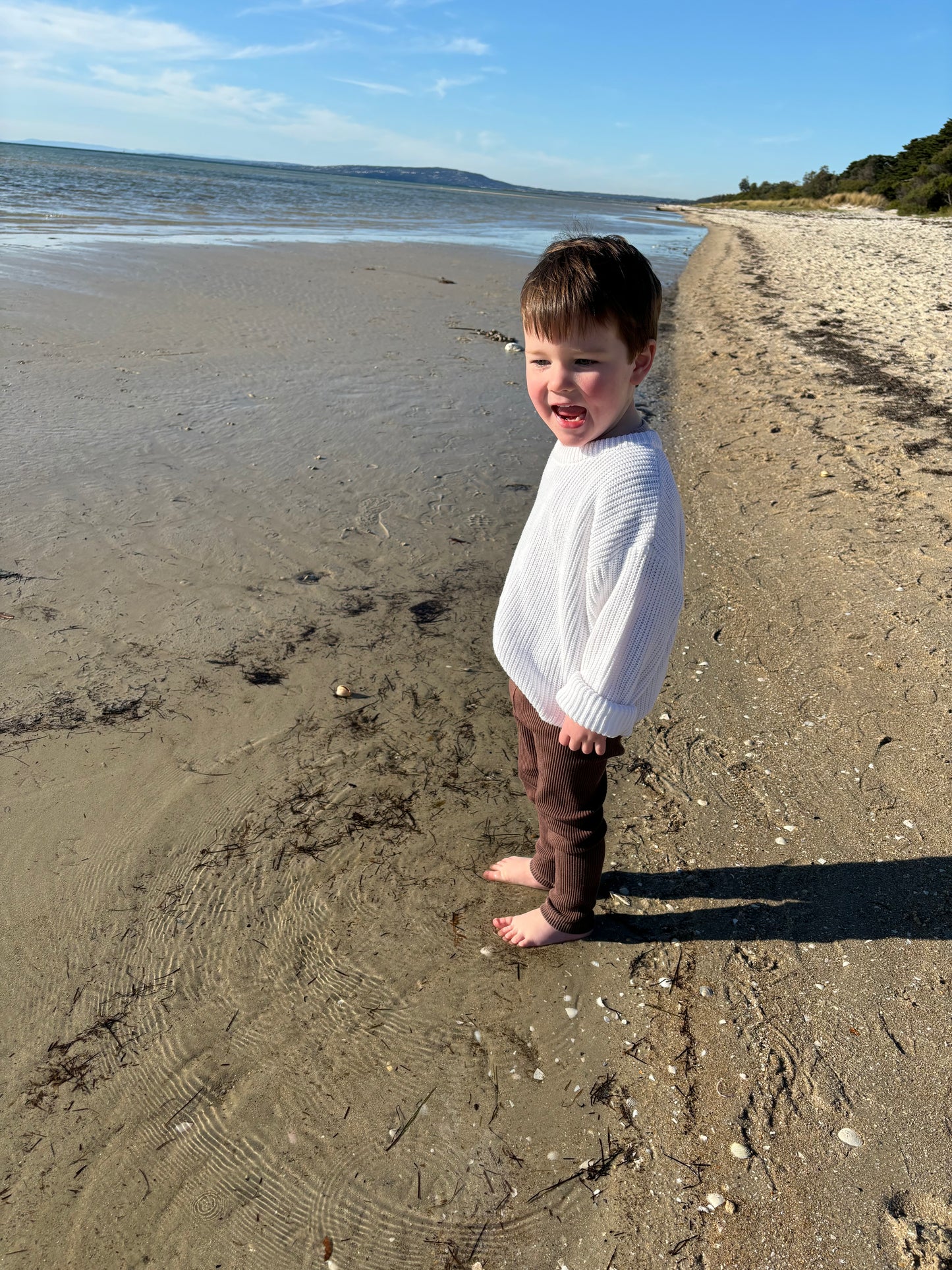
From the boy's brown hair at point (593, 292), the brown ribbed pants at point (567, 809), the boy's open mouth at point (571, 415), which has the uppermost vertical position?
the boy's brown hair at point (593, 292)

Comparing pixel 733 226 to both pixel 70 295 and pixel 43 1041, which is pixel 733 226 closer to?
pixel 70 295

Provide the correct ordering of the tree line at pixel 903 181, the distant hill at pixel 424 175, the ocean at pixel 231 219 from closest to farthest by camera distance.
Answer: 1. the ocean at pixel 231 219
2. the tree line at pixel 903 181
3. the distant hill at pixel 424 175

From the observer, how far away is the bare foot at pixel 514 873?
2365mm

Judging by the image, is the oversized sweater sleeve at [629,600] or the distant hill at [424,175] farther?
the distant hill at [424,175]

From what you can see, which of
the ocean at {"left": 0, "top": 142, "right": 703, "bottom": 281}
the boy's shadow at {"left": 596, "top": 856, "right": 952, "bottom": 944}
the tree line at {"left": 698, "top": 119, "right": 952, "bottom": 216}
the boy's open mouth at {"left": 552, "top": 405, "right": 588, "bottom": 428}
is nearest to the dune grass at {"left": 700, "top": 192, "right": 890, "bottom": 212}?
the tree line at {"left": 698, "top": 119, "right": 952, "bottom": 216}

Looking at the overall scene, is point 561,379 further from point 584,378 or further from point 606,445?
point 606,445

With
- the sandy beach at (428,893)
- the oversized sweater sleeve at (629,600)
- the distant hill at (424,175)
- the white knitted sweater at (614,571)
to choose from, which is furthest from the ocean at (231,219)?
the distant hill at (424,175)

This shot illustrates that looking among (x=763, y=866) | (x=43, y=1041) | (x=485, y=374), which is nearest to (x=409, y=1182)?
(x=43, y=1041)

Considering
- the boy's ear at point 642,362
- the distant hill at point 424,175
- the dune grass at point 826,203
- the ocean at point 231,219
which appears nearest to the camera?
the boy's ear at point 642,362

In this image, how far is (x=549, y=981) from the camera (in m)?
2.10

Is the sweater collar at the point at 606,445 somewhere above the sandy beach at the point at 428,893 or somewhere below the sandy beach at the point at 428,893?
above

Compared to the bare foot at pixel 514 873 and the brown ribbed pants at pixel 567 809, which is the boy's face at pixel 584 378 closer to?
the brown ribbed pants at pixel 567 809

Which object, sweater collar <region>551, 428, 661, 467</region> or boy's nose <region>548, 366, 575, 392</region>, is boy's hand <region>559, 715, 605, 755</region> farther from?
boy's nose <region>548, 366, 575, 392</region>

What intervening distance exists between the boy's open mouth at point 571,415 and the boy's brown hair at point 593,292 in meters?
0.15
